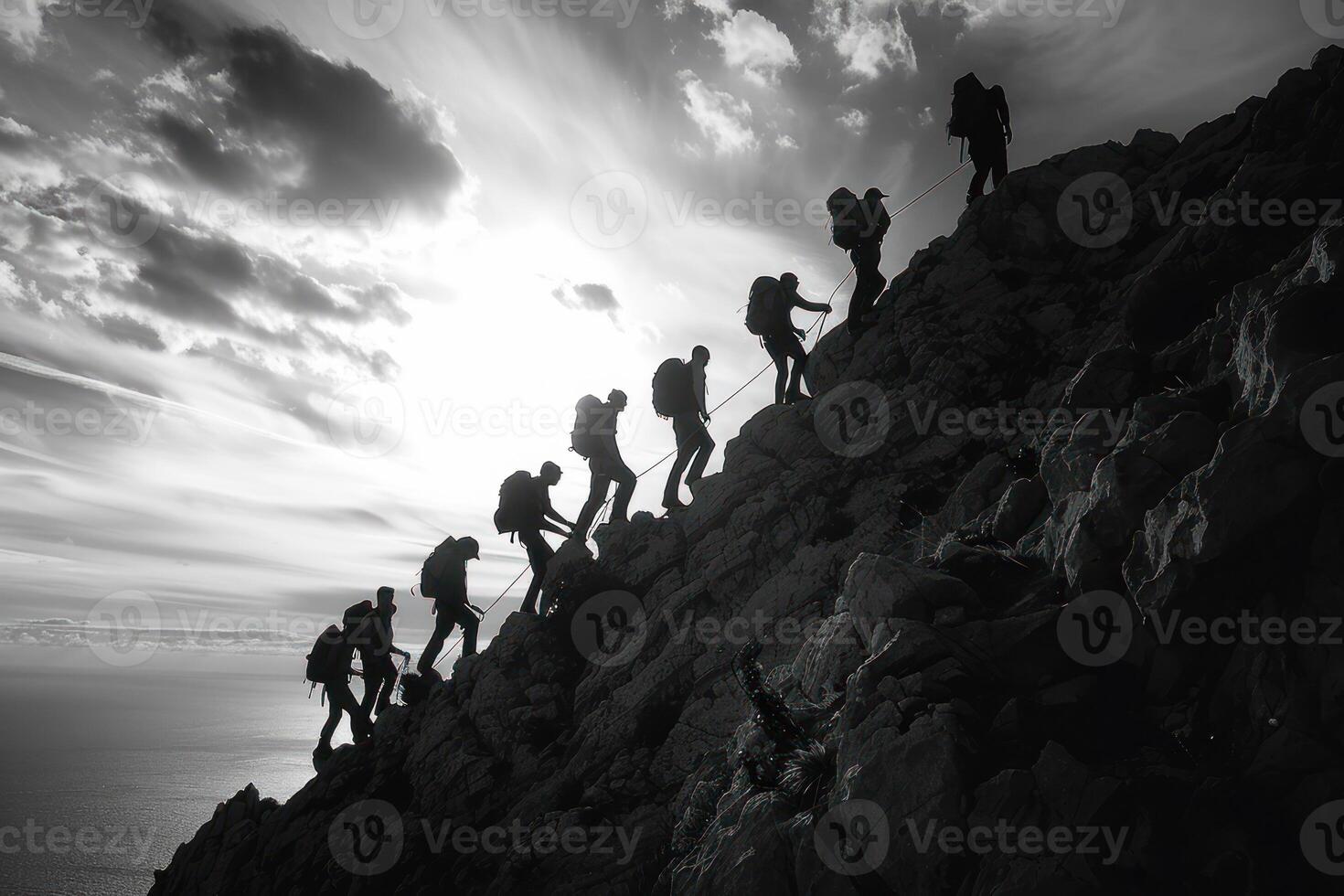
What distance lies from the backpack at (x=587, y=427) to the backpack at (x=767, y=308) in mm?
5078

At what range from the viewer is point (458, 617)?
1972 centimetres

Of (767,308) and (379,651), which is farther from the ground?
(767,308)

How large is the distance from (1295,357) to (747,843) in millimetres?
7649

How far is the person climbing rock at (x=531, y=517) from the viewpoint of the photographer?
61.8 ft

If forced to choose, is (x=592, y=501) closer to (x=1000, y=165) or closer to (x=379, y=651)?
(x=379, y=651)

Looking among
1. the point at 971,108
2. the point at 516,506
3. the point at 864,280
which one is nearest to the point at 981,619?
the point at 864,280

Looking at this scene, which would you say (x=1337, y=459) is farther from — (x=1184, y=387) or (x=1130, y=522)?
(x=1184, y=387)

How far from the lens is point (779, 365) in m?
18.4

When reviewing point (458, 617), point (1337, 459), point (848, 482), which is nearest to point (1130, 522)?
point (1337, 459)

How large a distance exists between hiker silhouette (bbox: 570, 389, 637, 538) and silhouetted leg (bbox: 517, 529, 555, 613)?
1120 millimetres

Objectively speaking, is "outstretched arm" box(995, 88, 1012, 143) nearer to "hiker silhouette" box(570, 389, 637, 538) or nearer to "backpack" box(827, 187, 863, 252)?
"backpack" box(827, 187, 863, 252)

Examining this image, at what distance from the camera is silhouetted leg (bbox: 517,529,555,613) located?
62.6ft

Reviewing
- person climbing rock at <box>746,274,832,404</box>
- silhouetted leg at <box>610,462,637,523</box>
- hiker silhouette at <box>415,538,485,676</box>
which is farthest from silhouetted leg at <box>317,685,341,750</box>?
person climbing rock at <box>746,274,832,404</box>

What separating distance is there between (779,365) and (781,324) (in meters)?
1.33
